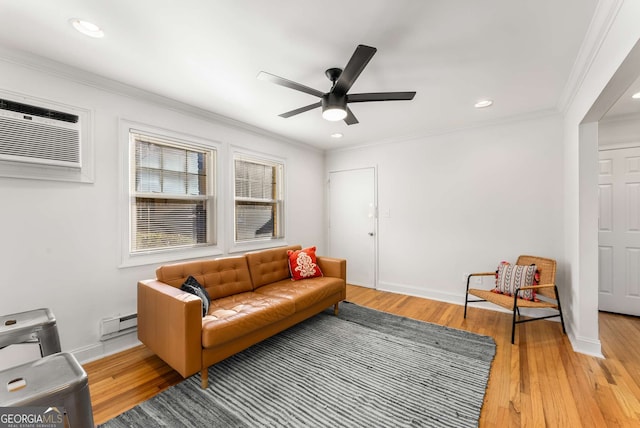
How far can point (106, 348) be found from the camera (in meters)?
2.47

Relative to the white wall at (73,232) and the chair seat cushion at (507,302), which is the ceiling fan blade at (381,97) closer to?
the white wall at (73,232)

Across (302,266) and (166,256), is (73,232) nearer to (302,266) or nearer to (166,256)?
(166,256)

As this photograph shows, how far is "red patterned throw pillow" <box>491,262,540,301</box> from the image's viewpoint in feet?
9.58

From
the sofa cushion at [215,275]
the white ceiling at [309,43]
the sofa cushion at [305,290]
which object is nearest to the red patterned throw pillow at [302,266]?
the sofa cushion at [305,290]

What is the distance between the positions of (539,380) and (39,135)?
4340mm

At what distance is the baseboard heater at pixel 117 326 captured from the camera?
95.3 inches

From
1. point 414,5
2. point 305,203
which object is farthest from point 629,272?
point 305,203

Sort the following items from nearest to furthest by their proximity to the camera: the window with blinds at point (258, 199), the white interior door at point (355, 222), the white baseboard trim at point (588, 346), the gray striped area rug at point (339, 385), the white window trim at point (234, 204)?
1. the gray striped area rug at point (339, 385)
2. the white baseboard trim at point (588, 346)
3. the white window trim at point (234, 204)
4. the window with blinds at point (258, 199)
5. the white interior door at point (355, 222)

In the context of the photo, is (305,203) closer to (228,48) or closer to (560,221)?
(228,48)

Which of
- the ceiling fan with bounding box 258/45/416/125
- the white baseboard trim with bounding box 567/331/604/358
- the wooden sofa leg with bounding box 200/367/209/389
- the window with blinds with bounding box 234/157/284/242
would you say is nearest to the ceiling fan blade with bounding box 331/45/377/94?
the ceiling fan with bounding box 258/45/416/125

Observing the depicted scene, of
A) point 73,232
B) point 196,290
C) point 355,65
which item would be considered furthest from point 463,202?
point 73,232

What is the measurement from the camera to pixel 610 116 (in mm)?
3332

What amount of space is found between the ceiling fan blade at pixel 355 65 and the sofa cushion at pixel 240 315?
196 cm

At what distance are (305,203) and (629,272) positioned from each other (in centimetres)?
440
